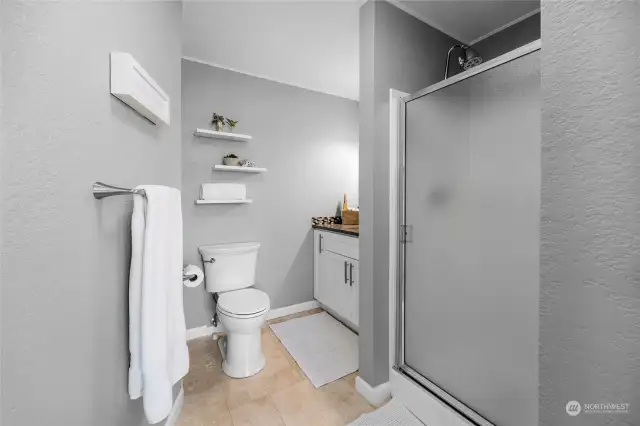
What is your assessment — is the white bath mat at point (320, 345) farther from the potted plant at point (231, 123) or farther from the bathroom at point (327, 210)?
the potted plant at point (231, 123)

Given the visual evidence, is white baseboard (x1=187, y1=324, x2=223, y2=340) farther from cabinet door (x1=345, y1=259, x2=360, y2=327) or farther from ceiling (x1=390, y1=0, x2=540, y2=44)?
ceiling (x1=390, y1=0, x2=540, y2=44)

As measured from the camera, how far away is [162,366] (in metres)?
0.86

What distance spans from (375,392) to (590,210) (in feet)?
5.00

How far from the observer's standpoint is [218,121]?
7.33ft

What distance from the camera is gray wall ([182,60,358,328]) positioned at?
223 cm

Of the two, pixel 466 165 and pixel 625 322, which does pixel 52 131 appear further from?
pixel 466 165

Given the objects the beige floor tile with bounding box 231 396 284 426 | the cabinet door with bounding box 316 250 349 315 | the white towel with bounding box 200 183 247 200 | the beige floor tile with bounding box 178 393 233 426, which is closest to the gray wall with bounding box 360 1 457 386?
the beige floor tile with bounding box 231 396 284 426

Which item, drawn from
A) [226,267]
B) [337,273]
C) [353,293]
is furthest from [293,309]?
[226,267]

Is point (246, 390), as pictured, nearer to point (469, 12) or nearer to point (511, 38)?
point (469, 12)

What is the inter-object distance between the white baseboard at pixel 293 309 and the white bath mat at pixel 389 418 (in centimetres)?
134

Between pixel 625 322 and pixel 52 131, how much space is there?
1.18 metres

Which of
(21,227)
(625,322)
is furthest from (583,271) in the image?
(21,227)

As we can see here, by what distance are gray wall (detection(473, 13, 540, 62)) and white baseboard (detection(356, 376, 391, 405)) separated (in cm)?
237

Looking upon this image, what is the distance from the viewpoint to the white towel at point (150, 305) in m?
0.83
